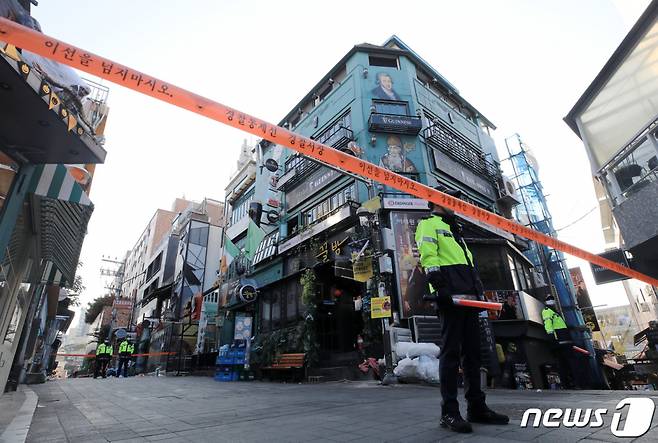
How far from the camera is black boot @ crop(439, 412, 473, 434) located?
2674mm

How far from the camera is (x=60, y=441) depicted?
2.86 m

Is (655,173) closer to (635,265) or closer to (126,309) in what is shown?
(635,265)

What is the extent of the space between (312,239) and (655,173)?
13431 millimetres

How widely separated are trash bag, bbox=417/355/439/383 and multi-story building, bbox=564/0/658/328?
6.87 metres

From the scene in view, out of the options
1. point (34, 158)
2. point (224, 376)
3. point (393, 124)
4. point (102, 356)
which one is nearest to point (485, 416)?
point (34, 158)

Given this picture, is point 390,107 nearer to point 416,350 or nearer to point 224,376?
point 416,350

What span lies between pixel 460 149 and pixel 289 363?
1601 centimetres

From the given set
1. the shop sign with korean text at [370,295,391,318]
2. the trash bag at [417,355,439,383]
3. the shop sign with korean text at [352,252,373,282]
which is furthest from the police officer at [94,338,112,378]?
the trash bag at [417,355,439,383]

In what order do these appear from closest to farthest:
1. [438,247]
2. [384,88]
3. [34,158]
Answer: [438,247] → [34,158] → [384,88]

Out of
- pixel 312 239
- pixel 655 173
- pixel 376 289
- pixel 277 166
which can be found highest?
pixel 277 166

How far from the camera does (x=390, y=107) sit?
63.0 ft

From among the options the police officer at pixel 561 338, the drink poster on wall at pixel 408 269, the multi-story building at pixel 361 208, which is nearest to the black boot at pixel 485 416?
the multi-story building at pixel 361 208

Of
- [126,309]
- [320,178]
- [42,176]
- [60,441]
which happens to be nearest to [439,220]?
[60,441]
